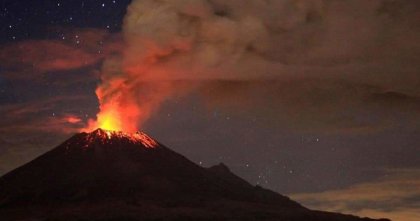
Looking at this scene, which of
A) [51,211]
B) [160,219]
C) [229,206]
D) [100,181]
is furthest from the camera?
[100,181]

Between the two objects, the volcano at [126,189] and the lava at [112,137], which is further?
the lava at [112,137]

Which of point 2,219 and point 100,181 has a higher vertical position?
point 100,181

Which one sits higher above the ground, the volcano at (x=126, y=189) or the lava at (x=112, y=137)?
the lava at (x=112, y=137)

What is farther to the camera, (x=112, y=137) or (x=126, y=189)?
(x=112, y=137)

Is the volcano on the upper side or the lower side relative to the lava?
lower

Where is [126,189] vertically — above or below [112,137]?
below

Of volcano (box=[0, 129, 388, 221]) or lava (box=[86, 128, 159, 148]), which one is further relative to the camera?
lava (box=[86, 128, 159, 148])

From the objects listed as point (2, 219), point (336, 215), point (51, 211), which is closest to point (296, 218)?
point (336, 215)

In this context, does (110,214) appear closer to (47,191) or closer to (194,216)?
(194,216)
